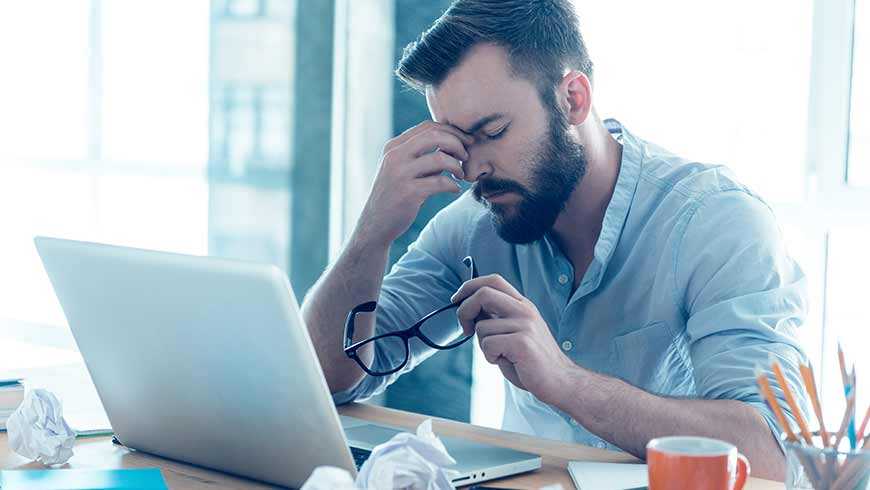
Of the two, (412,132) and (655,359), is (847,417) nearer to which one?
(655,359)

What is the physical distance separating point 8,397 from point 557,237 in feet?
2.73

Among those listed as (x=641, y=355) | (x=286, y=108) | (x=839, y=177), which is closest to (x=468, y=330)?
(x=641, y=355)

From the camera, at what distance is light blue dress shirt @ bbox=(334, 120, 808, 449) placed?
1391 mm

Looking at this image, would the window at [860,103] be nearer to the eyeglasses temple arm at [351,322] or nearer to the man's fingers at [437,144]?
the man's fingers at [437,144]

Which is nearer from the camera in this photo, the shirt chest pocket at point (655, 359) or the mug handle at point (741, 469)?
the mug handle at point (741, 469)

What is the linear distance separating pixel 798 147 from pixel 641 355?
961mm

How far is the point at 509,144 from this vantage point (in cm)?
161

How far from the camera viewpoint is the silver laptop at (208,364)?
0.97 metres

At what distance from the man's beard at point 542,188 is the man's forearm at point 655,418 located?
0.39m

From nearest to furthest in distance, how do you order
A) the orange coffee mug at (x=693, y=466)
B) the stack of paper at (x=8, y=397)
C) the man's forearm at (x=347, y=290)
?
the orange coffee mug at (x=693, y=466) < the stack of paper at (x=8, y=397) < the man's forearm at (x=347, y=290)

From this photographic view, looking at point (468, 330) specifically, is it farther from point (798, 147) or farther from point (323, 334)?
point (798, 147)

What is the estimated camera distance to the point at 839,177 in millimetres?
2303

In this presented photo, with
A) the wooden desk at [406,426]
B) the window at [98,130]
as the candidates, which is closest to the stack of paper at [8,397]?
the wooden desk at [406,426]

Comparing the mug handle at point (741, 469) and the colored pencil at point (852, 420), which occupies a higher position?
the colored pencil at point (852, 420)
